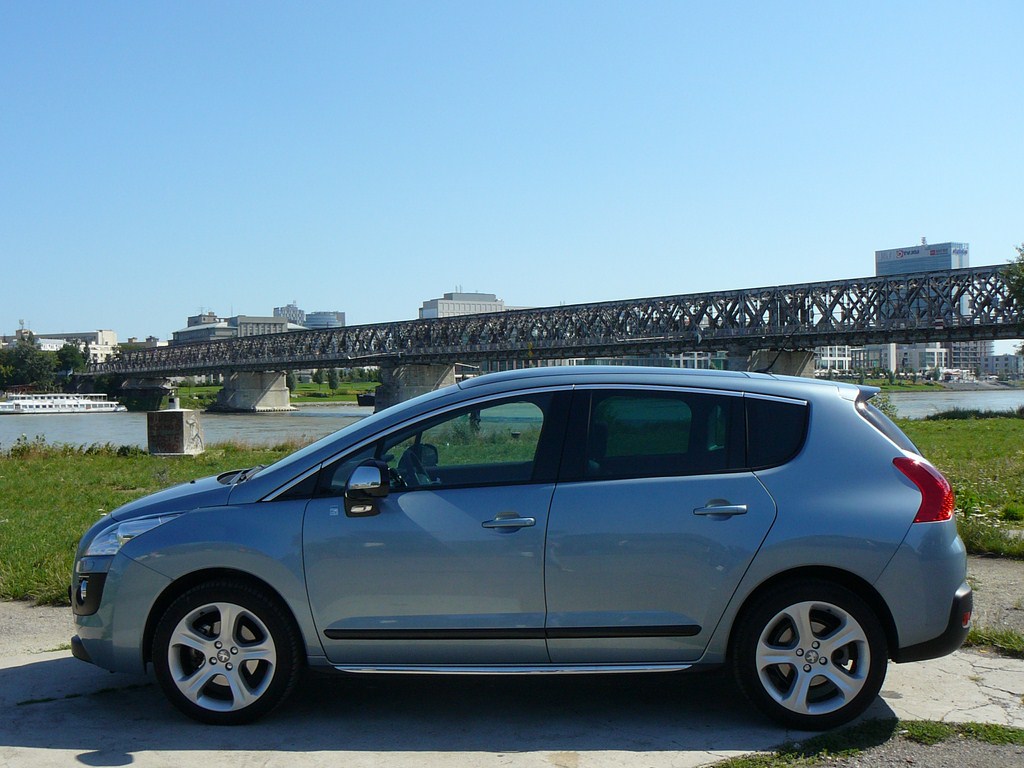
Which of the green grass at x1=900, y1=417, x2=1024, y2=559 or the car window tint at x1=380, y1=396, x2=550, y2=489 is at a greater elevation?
the car window tint at x1=380, y1=396, x2=550, y2=489

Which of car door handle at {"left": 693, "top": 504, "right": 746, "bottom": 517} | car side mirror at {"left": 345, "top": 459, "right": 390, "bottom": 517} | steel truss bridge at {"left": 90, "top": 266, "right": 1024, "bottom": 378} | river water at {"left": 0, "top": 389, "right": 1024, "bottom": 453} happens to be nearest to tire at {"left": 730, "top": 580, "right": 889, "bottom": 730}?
car door handle at {"left": 693, "top": 504, "right": 746, "bottom": 517}

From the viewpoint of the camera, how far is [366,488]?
15.8 feet

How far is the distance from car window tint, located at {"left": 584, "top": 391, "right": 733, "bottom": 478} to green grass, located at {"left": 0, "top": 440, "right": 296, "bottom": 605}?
5004 mm

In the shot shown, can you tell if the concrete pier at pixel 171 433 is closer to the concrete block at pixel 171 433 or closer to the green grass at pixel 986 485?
the concrete block at pixel 171 433

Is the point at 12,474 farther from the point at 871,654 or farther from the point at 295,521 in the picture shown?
the point at 871,654

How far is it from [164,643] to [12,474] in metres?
14.9

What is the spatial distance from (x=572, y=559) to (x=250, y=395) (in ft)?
351

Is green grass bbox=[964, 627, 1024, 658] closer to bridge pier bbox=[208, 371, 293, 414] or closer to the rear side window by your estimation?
the rear side window

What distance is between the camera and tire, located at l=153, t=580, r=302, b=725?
4883 mm

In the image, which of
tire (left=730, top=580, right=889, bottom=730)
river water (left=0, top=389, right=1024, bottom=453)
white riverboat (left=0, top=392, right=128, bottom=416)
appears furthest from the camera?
white riverboat (left=0, top=392, right=128, bottom=416)

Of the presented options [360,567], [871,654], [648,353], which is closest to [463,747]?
[360,567]

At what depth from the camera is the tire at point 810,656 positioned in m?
4.75

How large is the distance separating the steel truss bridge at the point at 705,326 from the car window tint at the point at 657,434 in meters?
63.8

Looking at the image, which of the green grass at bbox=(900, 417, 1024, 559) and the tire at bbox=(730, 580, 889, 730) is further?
the green grass at bbox=(900, 417, 1024, 559)
